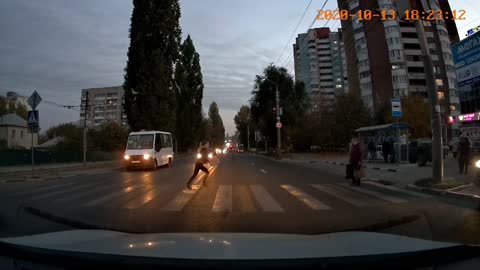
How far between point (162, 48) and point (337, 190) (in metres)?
32.4

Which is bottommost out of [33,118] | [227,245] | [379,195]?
[379,195]

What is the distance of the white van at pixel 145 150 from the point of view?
25.8 meters

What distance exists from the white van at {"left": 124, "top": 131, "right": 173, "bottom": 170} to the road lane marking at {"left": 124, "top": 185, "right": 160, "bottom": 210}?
12.5 m

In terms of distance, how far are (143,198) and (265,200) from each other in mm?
3587

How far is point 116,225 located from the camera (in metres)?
7.28

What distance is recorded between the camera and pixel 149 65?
132 ft

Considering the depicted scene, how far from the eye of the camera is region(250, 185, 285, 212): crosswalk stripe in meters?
9.32

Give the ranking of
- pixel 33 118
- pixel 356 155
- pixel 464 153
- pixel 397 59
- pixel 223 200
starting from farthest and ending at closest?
pixel 397 59 < pixel 33 118 < pixel 464 153 < pixel 356 155 < pixel 223 200

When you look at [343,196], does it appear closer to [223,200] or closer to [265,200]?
[265,200]

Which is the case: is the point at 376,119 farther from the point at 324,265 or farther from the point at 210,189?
the point at 324,265

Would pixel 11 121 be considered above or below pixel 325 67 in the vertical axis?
below

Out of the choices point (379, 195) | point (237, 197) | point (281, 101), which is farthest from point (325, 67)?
point (237, 197)

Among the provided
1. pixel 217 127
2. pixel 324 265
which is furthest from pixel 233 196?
pixel 217 127

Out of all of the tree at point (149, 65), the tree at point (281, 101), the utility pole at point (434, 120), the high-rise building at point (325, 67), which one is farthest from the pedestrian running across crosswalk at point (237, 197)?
the high-rise building at point (325, 67)
